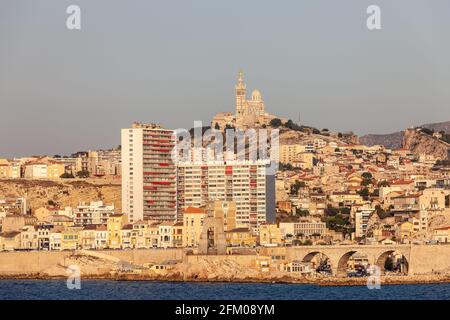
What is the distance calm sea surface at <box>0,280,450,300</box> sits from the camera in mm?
41594

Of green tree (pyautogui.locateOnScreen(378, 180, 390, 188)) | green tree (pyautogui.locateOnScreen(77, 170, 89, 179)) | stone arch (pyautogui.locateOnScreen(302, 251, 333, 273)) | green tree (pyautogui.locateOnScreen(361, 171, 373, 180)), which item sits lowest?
stone arch (pyautogui.locateOnScreen(302, 251, 333, 273))

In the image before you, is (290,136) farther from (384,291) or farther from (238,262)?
(384,291)

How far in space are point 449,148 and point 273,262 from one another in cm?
A: 3462

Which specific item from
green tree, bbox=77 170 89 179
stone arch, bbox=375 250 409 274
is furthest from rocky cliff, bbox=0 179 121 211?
stone arch, bbox=375 250 409 274

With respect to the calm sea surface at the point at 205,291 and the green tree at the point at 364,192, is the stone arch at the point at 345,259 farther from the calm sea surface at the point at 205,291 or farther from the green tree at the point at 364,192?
the green tree at the point at 364,192

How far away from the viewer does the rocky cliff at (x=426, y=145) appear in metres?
83.8

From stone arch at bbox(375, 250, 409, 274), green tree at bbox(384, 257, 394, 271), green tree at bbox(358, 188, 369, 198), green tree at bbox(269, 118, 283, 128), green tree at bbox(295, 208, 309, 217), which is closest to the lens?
stone arch at bbox(375, 250, 409, 274)

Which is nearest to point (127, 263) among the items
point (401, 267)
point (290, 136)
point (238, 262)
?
point (238, 262)

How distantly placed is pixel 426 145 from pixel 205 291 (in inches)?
1635

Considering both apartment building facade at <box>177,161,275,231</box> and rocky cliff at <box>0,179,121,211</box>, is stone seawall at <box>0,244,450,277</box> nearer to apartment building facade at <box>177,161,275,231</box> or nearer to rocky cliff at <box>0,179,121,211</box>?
apartment building facade at <box>177,161,275,231</box>

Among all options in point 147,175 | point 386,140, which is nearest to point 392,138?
point 386,140

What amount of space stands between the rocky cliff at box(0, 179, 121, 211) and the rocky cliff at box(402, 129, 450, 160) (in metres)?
18.9

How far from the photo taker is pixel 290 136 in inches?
3354

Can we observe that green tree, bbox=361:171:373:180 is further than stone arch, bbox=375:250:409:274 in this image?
Yes
